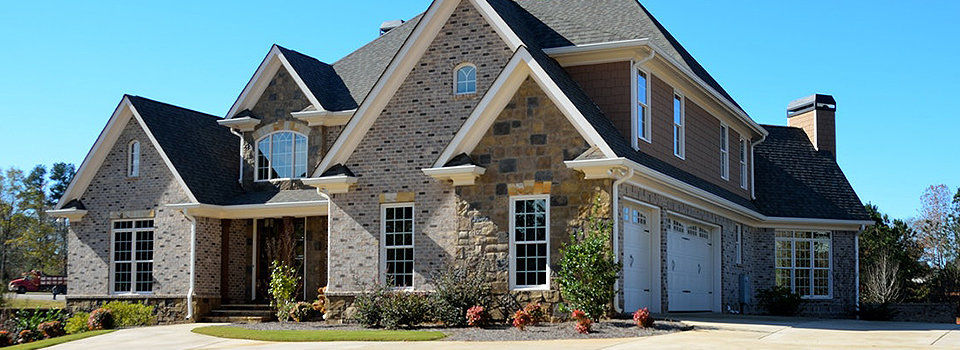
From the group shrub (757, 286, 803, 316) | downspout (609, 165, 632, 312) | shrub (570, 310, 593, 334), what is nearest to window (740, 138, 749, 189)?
shrub (757, 286, 803, 316)

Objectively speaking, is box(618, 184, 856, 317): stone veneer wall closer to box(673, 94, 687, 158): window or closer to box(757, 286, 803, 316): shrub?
box(757, 286, 803, 316): shrub

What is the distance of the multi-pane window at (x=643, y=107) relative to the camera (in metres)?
22.1

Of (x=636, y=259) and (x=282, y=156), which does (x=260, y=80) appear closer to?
(x=282, y=156)

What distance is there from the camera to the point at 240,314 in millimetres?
26859

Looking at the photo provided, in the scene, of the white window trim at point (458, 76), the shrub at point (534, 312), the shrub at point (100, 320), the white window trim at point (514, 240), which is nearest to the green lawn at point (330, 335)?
the shrub at point (534, 312)

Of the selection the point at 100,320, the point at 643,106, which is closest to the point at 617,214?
the point at 643,106

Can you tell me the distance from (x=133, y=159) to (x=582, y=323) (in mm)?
15815

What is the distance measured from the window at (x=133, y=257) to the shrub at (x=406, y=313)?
400 inches

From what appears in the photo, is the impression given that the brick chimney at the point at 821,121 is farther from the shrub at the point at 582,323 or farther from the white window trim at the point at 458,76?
the shrub at the point at 582,323

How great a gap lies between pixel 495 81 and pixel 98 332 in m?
10.6

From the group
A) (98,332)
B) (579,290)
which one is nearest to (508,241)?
(579,290)

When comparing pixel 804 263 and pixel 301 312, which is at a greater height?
pixel 804 263

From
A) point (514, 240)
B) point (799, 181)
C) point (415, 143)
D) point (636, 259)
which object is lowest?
point (636, 259)

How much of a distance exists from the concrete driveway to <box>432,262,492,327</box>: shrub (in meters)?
2.88
